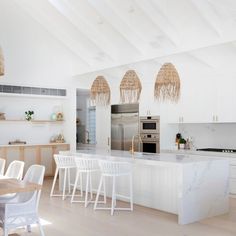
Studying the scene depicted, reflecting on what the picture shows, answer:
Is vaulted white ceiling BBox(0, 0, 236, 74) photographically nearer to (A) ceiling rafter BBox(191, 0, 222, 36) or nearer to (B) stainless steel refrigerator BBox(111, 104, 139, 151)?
(A) ceiling rafter BBox(191, 0, 222, 36)

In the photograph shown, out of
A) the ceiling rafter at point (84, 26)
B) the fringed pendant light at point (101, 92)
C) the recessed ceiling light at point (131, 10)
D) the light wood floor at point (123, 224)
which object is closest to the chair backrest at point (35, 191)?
the light wood floor at point (123, 224)

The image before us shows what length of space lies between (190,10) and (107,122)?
4845 millimetres

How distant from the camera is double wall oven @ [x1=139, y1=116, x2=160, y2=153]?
29.3ft

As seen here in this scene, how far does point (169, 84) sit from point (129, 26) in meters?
2.49

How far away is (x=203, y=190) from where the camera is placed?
5.34m

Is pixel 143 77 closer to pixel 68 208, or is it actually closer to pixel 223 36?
→ pixel 223 36

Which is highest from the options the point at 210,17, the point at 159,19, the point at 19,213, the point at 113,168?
the point at 159,19

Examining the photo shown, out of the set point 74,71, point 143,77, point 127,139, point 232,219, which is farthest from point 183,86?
point 232,219

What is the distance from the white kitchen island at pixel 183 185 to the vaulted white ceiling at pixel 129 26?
222 centimetres

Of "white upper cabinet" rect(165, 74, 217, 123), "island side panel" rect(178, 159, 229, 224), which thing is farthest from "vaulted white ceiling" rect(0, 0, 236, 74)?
"island side panel" rect(178, 159, 229, 224)

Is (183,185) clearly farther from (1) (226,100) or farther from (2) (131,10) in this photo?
(2) (131,10)

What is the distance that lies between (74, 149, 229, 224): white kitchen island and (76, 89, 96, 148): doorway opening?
15.5 ft

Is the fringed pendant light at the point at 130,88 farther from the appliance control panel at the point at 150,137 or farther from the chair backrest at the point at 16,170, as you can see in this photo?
the appliance control panel at the point at 150,137

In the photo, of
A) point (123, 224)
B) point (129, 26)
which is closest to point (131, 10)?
point (129, 26)
